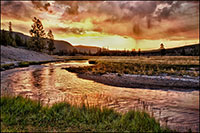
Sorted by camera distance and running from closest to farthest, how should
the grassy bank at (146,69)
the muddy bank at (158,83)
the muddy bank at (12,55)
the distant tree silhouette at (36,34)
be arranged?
the muddy bank at (158,83)
the grassy bank at (146,69)
the muddy bank at (12,55)
the distant tree silhouette at (36,34)

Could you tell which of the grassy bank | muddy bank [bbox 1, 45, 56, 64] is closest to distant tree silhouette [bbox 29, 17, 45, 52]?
muddy bank [bbox 1, 45, 56, 64]

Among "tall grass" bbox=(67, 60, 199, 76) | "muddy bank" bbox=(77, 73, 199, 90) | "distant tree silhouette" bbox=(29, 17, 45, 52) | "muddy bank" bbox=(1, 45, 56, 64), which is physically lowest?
"muddy bank" bbox=(77, 73, 199, 90)

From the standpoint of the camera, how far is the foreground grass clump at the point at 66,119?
17.8ft

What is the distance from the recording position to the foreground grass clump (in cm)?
542

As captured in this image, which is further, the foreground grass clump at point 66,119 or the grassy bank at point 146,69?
the grassy bank at point 146,69

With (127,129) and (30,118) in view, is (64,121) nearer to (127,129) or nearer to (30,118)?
(30,118)

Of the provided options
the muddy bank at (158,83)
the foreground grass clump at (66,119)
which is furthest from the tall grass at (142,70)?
the foreground grass clump at (66,119)

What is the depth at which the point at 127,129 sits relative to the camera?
5441 mm

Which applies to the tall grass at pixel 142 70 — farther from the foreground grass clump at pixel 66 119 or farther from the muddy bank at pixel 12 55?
the muddy bank at pixel 12 55

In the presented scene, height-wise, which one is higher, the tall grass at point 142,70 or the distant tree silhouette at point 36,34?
the distant tree silhouette at point 36,34

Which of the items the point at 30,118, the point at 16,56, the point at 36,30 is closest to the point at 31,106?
the point at 30,118

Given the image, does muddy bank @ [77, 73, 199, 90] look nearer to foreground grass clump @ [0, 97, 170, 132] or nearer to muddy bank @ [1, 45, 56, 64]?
foreground grass clump @ [0, 97, 170, 132]

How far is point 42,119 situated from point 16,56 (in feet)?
184

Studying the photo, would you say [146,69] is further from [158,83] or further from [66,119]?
[66,119]
